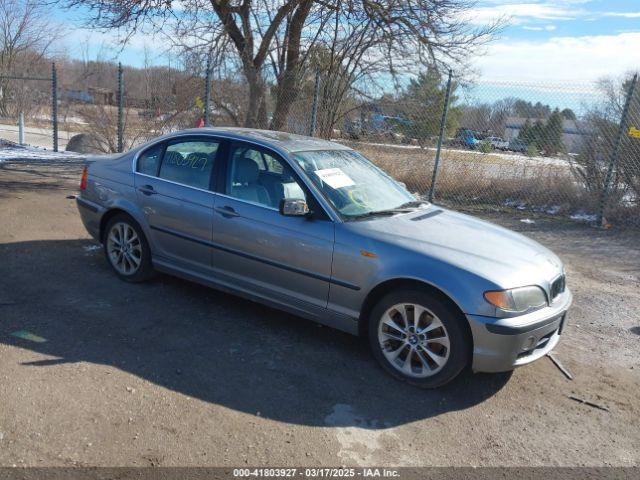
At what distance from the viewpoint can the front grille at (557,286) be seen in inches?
157

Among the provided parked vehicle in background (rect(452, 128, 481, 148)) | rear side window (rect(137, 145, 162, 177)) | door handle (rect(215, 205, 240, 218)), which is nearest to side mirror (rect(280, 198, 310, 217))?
door handle (rect(215, 205, 240, 218))

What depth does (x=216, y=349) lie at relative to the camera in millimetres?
4227

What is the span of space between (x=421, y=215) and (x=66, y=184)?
804 cm

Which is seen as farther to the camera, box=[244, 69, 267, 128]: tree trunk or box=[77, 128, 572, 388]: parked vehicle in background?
box=[244, 69, 267, 128]: tree trunk

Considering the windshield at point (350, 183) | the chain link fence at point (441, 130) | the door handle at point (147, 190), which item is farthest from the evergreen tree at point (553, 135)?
the door handle at point (147, 190)

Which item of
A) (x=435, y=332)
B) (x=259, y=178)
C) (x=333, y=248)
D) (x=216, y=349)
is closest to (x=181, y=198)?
(x=259, y=178)

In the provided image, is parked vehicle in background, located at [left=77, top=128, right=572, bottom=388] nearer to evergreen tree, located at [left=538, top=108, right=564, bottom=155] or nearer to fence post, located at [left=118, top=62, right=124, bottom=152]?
evergreen tree, located at [left=538, top=108, right=564, bottom=155]

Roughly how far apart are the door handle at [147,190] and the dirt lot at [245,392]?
0.92 m

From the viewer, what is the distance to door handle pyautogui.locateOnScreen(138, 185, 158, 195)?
5.20 m

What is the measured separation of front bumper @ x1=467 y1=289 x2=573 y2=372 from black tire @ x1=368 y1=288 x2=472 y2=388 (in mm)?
78

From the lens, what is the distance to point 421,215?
4633 mm

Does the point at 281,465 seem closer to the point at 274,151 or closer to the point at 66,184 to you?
the point at 274,151

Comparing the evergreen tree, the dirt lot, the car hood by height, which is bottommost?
the dirt lot

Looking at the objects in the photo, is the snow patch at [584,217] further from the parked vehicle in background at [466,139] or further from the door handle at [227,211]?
the door handle at [227,211]
